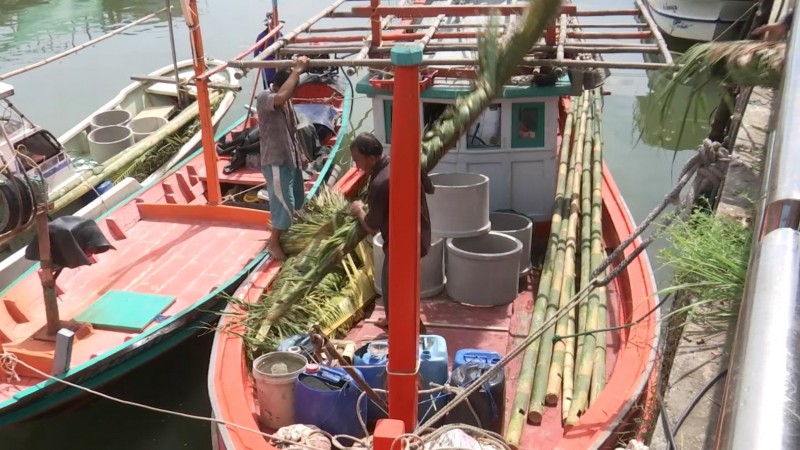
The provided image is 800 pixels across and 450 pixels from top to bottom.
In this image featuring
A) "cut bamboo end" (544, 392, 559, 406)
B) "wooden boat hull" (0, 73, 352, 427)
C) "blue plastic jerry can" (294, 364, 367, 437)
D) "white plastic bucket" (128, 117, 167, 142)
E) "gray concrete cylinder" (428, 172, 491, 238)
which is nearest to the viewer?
"blue plastic jerry can" (294, 364, 367, 437)

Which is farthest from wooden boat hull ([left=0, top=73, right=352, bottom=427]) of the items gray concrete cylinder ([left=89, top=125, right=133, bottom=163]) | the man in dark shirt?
gray concrete cylinder ([left=89, top=125, right=133, bottom=163])

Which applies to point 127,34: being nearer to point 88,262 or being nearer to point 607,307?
point 88,262

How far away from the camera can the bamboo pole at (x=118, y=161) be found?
8.95m

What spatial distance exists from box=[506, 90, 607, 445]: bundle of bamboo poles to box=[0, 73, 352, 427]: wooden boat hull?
2323mm

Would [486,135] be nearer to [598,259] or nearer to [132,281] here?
[598,259]

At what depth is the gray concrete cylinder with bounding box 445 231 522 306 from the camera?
219 inches

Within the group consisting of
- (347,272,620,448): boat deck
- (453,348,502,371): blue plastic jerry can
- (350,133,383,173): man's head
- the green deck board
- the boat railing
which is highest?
the boat railing

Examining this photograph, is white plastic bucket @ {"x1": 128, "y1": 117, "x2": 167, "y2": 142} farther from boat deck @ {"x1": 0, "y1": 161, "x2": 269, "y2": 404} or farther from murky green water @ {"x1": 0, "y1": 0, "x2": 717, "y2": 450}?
murky green water @ {"x1": 0, "y1": 0, "x2": 717, "y2": 450}

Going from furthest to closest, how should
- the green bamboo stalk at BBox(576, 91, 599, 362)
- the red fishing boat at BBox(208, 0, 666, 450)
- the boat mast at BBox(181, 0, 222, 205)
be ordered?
the boat mast at BBox(181, 0, 222, 205), the green bamboo stalk at BBox(576, 91, 599, 362), the red fishing boat at BBox(208, 0, 666, 450)

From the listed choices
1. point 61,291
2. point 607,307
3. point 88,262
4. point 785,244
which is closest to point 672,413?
point 785,244

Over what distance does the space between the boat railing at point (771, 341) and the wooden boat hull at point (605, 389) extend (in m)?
2.26

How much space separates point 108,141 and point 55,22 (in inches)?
623

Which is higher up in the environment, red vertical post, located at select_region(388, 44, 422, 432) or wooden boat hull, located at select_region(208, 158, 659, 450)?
red vertical post, located at select_region(388, 44, 422, 432)

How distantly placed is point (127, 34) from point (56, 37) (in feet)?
7.21
